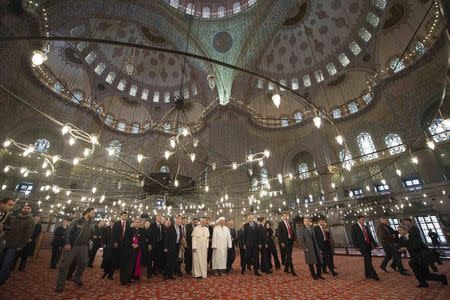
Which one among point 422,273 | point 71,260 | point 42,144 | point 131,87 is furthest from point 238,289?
point 131,87

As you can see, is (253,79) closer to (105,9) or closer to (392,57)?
(392,57)

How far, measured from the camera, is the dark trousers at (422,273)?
3.85 metres

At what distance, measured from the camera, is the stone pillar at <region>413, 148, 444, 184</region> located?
40.0 feet

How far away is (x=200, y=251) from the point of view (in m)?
5.62

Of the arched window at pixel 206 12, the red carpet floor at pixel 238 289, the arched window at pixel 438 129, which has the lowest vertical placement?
the red carpet floor at pixel 238 289

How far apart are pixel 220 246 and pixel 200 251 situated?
2.27ft

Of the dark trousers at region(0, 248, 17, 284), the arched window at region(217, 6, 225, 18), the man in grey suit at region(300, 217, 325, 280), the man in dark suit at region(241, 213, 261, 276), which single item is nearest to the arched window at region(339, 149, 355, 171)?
the man in grey suit at region(300, 217, 325, 280)

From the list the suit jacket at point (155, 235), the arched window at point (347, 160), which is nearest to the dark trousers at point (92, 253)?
the suit jacket at point (155, 235)

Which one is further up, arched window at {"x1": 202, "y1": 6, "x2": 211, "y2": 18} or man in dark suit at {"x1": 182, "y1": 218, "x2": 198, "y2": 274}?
arched window at {"x1": 202, "y1": 6, "x2": 211, "y2": 18}

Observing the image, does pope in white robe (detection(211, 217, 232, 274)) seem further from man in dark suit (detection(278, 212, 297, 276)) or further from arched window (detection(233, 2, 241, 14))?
arched window (detection(233, 2, 241, 14))

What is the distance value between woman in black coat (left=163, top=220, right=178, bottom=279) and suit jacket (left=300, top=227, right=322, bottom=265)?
3.34m

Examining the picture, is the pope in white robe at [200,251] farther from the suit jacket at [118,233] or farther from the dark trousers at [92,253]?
the dark trousers at [92,253]

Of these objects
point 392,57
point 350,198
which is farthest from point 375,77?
point 350,198

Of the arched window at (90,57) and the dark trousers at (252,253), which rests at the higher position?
the arched window at (90,57)
